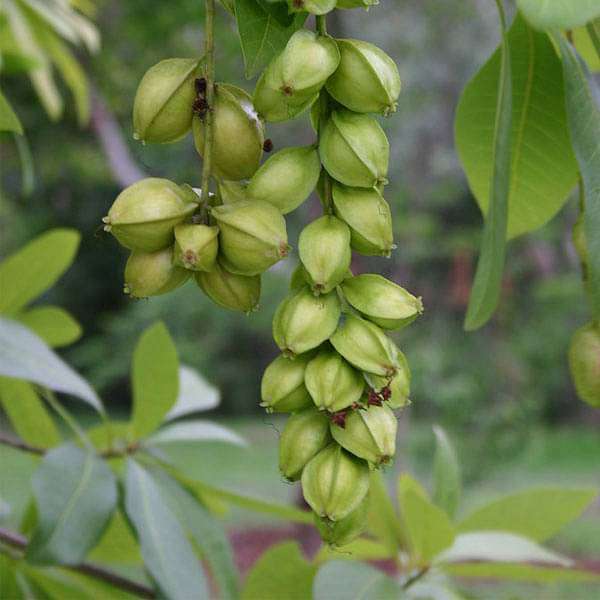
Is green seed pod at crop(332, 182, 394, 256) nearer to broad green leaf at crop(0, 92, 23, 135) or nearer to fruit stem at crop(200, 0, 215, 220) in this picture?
fruit stem at crop(200, 0, 215, 220)

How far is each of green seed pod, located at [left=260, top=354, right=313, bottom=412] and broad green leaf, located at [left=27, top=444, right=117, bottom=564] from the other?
0.42m

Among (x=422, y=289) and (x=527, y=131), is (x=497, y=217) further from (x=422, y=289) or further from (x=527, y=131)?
(x=422, y=289)

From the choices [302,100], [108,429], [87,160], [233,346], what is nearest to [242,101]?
[302,100]

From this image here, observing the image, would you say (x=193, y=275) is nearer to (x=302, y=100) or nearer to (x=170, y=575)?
(x=302, y=100)

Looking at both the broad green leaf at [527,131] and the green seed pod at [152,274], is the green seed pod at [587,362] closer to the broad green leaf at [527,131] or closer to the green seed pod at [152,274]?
the broad green leaf at [527,131]

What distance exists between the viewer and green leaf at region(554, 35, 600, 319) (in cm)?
59

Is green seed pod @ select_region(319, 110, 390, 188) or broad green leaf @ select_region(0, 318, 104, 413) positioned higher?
green seed pod @ select_region(319, 110, 390, 188)

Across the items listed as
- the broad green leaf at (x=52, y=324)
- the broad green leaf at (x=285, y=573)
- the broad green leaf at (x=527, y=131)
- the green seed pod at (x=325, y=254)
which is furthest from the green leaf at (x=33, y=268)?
the green seed pod at (x=325, y=254)

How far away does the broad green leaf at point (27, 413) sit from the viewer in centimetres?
111

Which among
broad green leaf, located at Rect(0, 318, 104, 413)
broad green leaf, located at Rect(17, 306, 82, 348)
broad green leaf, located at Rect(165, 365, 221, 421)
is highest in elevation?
broad green leaf, located at Rect(0, 318, 104, 413)

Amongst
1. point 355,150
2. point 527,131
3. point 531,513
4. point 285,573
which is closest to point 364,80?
point 355,150

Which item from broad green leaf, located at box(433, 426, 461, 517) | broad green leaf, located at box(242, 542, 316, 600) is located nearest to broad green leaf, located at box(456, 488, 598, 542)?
broad green leaf, located at box(433, 426, 461, 517)

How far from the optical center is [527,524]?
1111 millimetres

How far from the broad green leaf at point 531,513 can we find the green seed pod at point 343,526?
565mm
